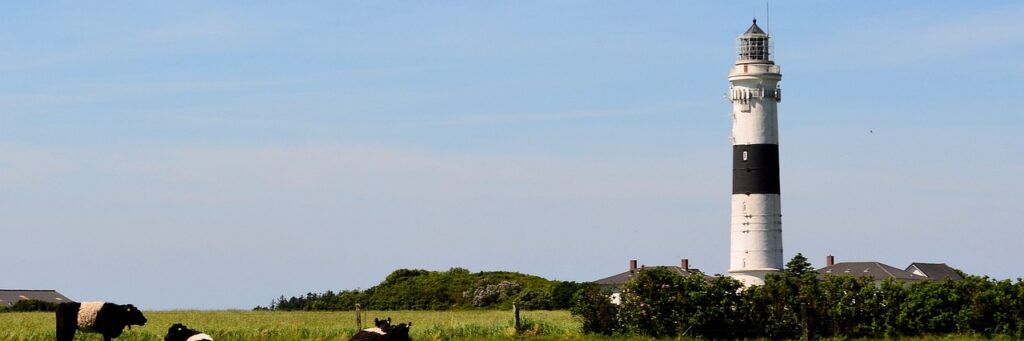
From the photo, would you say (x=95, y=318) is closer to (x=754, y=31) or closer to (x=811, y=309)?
(x=811, y=309)

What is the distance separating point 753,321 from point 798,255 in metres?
47.3

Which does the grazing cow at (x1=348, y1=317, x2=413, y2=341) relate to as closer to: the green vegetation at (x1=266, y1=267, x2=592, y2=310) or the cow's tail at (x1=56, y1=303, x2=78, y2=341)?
the cow's tail at (x1=56, y1=303, x2=78, y2=341)

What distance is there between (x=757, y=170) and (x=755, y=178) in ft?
1.27

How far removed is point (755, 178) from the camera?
77.2 m

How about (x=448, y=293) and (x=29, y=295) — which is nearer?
(x=448, y=293)

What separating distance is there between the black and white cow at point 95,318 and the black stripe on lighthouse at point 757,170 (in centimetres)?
4454

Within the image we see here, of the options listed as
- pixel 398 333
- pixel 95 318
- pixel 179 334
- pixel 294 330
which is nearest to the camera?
pixel 179 334

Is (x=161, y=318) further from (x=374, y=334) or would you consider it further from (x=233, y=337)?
(x=374, y=334)

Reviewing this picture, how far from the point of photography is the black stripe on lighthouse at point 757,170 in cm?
7719

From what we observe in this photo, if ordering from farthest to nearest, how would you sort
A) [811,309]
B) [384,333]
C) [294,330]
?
[811,309]
[294,330]
[384,333]

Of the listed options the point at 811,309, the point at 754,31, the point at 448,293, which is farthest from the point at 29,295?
the point at 811,309

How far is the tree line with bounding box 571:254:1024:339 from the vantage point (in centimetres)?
4422

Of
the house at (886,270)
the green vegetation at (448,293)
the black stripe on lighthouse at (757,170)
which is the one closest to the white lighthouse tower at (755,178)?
the black stripe on lighthouse at (757,170)

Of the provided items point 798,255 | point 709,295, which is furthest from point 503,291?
point 709,295
